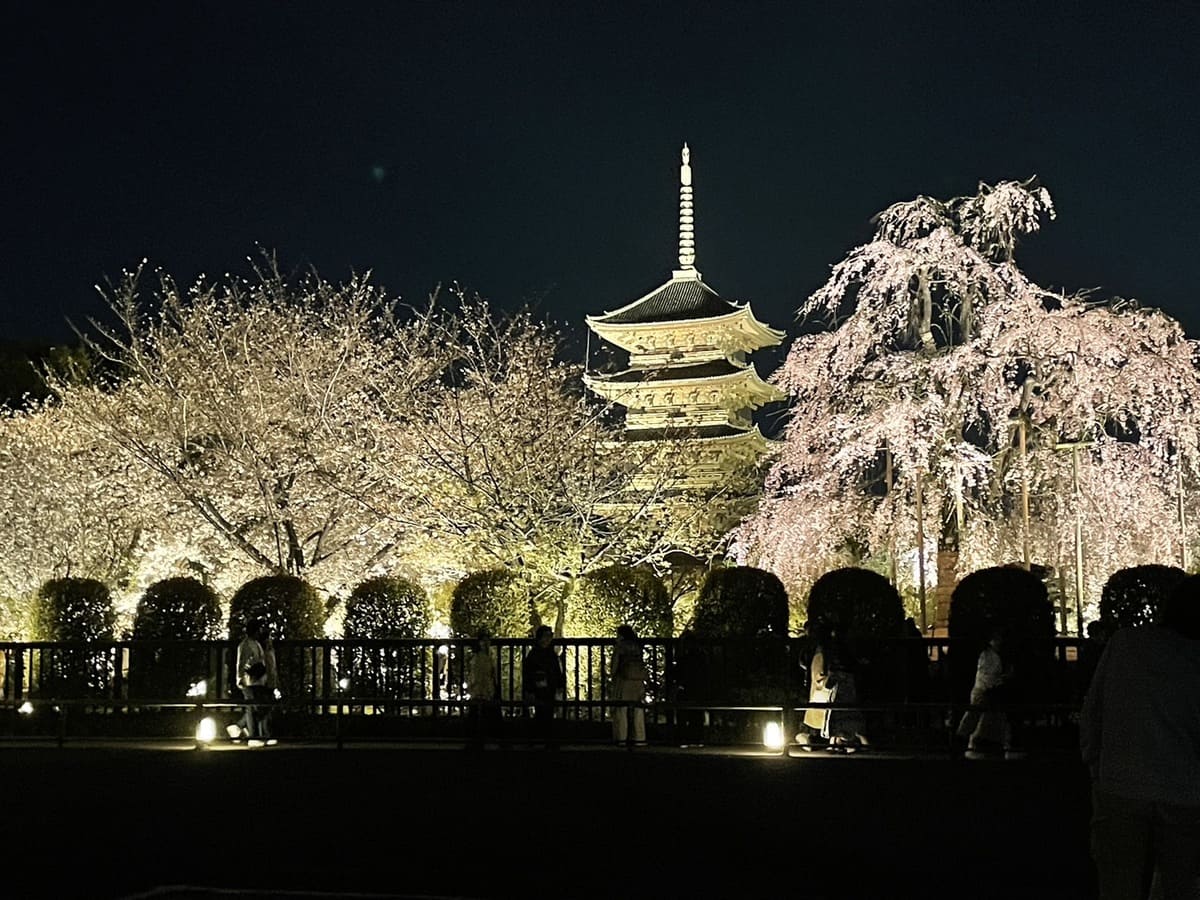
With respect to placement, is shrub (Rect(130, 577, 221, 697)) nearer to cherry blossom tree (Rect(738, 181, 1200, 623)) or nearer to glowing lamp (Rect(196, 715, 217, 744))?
glowing lamp (Rect(196, 715, 217, 744))

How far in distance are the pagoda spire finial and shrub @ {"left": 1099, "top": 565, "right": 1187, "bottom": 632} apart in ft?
129

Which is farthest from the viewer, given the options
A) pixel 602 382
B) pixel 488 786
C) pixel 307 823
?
pixel 602 382

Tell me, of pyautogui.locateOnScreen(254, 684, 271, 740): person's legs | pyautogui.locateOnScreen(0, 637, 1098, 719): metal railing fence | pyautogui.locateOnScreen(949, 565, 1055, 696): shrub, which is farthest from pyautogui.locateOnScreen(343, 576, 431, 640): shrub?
pyautogui.locateOnScreen(949, 565, 1055, 696): shrub

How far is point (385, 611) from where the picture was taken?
25.5 m

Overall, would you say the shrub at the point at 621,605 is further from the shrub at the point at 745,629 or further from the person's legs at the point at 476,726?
the person's legs at the point at 476,726

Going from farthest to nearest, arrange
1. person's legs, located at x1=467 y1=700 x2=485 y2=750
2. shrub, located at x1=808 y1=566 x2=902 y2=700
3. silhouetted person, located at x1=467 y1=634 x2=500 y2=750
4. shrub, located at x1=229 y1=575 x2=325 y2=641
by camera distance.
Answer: shrub, located at x1=229 y1=575 x2=325 y2=641
shrub, located at x1=808 y1=566 x2=902 y2=700
silhouetted person, located at x1=467 y1=634 x2=500 y2=750
person's legs, located at x1=467 y1=700 x2=485 y2=750

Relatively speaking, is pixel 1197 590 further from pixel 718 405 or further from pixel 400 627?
pixel 718 405

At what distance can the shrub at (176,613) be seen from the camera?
25.7m

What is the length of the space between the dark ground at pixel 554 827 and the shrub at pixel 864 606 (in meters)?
4.52

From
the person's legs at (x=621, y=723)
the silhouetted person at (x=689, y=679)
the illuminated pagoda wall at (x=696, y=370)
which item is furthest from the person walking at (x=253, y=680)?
the illuminated pagoda wall at (x=696, y=370)

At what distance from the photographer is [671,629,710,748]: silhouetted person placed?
21.8 meters

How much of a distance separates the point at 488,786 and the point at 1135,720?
389 inches

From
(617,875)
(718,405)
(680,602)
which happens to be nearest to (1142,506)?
(680,602)

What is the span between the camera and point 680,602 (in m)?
34.0
